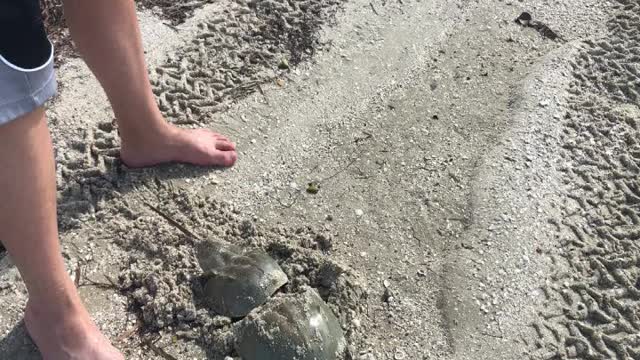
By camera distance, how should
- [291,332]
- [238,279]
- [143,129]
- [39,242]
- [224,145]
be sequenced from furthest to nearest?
[224,145]
[143,129]
[238,279]
[291,332]
[39,242]

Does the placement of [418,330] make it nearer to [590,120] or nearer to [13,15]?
[590,120]

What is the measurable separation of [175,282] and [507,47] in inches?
68.4

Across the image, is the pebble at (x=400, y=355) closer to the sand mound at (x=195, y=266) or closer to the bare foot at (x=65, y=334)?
the sand mound at (x=195, y=266)

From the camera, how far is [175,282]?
2.03 m

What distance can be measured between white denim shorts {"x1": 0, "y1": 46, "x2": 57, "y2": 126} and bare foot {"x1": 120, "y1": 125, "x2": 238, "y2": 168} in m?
0.83

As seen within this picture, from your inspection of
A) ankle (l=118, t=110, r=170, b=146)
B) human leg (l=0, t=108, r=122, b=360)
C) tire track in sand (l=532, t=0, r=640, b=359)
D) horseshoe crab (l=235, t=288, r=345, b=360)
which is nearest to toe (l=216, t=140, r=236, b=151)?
ankle (l=118, t=110, r=170, b=146)


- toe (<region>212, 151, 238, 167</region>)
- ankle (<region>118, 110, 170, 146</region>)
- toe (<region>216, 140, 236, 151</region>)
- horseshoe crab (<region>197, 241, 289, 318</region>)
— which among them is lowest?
horseshoe crab (<region>197, 241, 289, 318</region>)

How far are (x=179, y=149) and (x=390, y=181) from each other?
73 cm

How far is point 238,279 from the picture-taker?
6.41 ft

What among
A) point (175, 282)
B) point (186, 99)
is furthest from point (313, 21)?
point (175, 282)

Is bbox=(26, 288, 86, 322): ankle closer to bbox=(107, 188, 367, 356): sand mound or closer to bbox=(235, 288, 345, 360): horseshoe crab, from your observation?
bbox=(107, 188, 367, 356): sand mound

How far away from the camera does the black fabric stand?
129 cm

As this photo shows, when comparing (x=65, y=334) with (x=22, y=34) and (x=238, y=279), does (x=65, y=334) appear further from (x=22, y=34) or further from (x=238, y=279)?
(x=22, y=34)

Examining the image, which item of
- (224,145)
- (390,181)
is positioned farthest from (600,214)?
(224,145)
